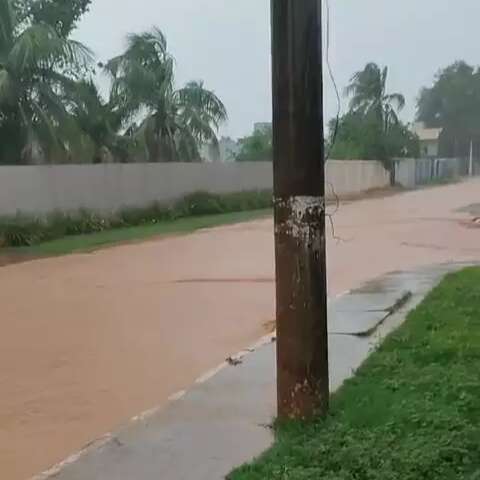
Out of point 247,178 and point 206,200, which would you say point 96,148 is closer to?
point 206,200

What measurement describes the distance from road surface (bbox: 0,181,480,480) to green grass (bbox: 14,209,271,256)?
3.52 ft

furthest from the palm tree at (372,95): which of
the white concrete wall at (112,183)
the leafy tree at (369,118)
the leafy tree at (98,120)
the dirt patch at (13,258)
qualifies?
the dirt patch at (13,258)

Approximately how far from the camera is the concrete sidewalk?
5039mm

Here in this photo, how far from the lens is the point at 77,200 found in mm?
28734

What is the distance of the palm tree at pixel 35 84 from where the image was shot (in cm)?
2477

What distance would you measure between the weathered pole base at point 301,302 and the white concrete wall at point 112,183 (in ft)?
66.8

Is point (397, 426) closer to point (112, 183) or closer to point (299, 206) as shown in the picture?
point (299, 206)

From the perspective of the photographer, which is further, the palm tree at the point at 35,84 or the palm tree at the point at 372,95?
the palm tree at the point at 372,95

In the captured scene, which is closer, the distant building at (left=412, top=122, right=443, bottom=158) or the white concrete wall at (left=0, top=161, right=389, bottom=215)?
the white concrete wall at (left=0, top=161, right=389, bottom=215)

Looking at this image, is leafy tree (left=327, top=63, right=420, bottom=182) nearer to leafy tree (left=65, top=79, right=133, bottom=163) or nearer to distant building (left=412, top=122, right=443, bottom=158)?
leafy tree (left=65, top=79, right=133, bottom=163)

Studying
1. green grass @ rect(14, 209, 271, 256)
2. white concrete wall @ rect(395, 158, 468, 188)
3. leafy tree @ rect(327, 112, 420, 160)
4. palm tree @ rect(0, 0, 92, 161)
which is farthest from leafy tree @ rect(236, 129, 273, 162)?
palm tree @ rect(0, 0, 92, 161)

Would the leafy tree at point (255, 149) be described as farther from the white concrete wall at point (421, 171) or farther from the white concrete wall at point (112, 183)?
the white concrete wall at point (421, 171)

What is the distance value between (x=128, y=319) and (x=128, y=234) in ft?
50.2

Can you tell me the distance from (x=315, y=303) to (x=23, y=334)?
632cm
